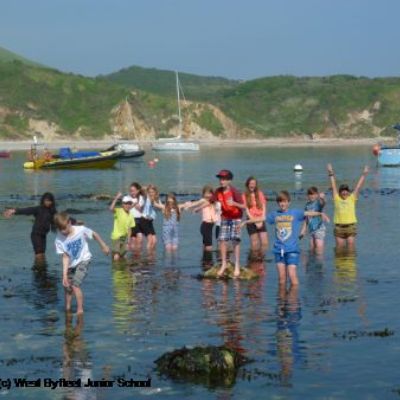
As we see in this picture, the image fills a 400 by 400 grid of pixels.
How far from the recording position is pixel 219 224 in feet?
67.3

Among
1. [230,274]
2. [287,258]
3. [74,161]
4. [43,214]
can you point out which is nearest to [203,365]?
[287,258]

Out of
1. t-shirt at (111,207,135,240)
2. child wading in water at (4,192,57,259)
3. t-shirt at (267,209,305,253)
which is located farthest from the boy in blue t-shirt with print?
t-shirt at (111,207,135,240)

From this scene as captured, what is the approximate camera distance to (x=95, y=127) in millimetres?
153750

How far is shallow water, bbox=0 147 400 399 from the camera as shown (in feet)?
34.4

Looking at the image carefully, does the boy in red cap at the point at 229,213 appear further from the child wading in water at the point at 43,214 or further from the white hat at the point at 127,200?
the white hat at the point at 127,200

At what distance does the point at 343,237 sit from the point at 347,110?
7093 inches

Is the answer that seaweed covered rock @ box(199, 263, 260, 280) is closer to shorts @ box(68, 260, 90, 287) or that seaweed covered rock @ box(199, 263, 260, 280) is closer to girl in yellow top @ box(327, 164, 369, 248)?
girl in yellow top @ box(327, 164, 369, 248)

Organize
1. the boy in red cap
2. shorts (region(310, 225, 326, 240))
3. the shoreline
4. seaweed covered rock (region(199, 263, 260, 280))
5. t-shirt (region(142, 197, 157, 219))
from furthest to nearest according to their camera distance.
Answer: the shoreline < t-shirt (region(142, 197, 157, 219)) < shorts (region(310, 225, 326, 240)) < seaweed covered rock (region(199, 263, 260, 280)) < the boy in red cap

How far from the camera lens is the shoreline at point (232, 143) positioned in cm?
13362

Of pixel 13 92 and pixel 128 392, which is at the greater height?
pixel 13 92

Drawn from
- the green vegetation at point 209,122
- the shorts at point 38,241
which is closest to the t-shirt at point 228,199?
the shorts at point 38,241

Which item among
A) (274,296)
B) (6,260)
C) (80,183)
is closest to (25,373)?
(274,296)

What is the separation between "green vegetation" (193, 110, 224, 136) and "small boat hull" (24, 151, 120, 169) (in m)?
94.4

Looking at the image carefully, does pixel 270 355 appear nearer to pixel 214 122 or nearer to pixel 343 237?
pixel 343 237
